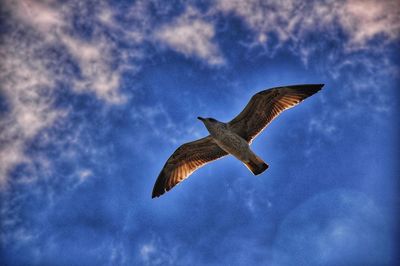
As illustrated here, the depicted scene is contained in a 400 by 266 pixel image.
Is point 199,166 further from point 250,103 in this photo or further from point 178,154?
point 250,103

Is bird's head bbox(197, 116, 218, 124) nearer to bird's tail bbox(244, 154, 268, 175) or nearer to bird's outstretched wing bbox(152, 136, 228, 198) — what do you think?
bird's outstretched wing bbox(152, 136, 228, 198)

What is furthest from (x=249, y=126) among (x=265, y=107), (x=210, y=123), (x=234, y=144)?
(x=210, y=123)

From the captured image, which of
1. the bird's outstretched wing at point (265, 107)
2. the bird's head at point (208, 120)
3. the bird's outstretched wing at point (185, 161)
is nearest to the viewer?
the bird's outstretched wing at point (265, 107)

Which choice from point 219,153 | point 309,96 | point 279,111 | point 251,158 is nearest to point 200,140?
point 219,153

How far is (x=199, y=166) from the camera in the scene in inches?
501

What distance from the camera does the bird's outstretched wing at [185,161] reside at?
12555 mm

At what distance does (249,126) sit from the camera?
12016mm

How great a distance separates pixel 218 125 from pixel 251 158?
1377 mm

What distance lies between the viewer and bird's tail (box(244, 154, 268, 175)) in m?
11.4

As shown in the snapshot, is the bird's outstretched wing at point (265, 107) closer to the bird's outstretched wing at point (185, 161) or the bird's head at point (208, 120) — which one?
the bird's head at point (208, 120)

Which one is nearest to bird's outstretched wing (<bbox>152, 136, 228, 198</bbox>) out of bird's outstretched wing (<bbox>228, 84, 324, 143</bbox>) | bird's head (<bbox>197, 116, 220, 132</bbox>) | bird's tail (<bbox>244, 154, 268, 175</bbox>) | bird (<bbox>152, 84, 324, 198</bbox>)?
bird (<bbox>152, 84, 324, 198</bbox>)

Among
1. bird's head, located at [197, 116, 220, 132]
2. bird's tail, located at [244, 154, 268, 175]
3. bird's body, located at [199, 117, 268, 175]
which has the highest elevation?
bird's head, located at [197, 116, 220, 132]

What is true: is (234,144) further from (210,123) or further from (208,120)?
(208,120)

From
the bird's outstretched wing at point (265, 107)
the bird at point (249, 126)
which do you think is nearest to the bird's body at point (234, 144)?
the bird at point (249, 126)
